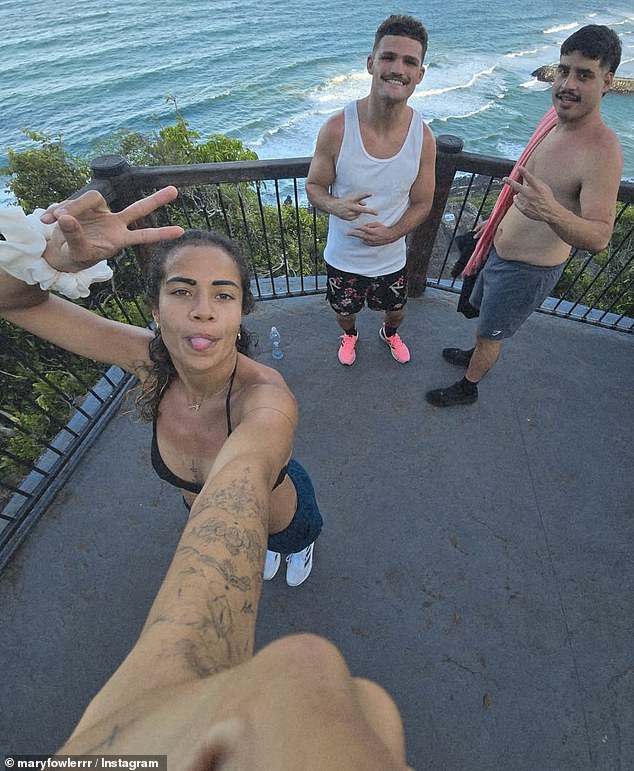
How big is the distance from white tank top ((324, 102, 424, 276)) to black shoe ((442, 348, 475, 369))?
979 mm

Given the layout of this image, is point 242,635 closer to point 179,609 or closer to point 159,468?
point 179,609

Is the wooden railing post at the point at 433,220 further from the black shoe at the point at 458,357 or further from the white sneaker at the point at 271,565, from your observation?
the white sneaker at the point at 271,565

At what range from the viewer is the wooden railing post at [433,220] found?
283 cm

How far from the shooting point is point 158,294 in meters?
1.61

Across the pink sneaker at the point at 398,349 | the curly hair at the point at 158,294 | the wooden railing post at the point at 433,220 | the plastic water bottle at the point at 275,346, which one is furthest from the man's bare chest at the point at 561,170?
the plastic water bottle at the point at 275,346

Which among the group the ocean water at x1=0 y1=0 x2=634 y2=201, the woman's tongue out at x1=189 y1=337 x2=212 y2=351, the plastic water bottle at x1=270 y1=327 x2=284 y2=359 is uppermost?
the woman's tongue out at x1=189 y1=337 x2=212 y2=351

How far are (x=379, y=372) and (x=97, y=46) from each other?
159 feet

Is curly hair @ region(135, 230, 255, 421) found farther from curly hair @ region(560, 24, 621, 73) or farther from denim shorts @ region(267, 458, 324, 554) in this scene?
curly hair @ region(560, 24, 621, 73)

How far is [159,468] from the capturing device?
1725mm

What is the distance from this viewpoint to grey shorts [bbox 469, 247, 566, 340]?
2.35 m

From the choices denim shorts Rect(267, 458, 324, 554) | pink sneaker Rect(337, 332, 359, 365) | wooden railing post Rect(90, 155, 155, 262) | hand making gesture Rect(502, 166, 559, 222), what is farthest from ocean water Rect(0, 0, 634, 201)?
denim shorts Rect(267, 458, 324, 554)

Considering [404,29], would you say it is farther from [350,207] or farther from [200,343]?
[200,343]

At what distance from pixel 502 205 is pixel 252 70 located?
41.0m

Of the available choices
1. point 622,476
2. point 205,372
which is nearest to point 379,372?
point 622,476
